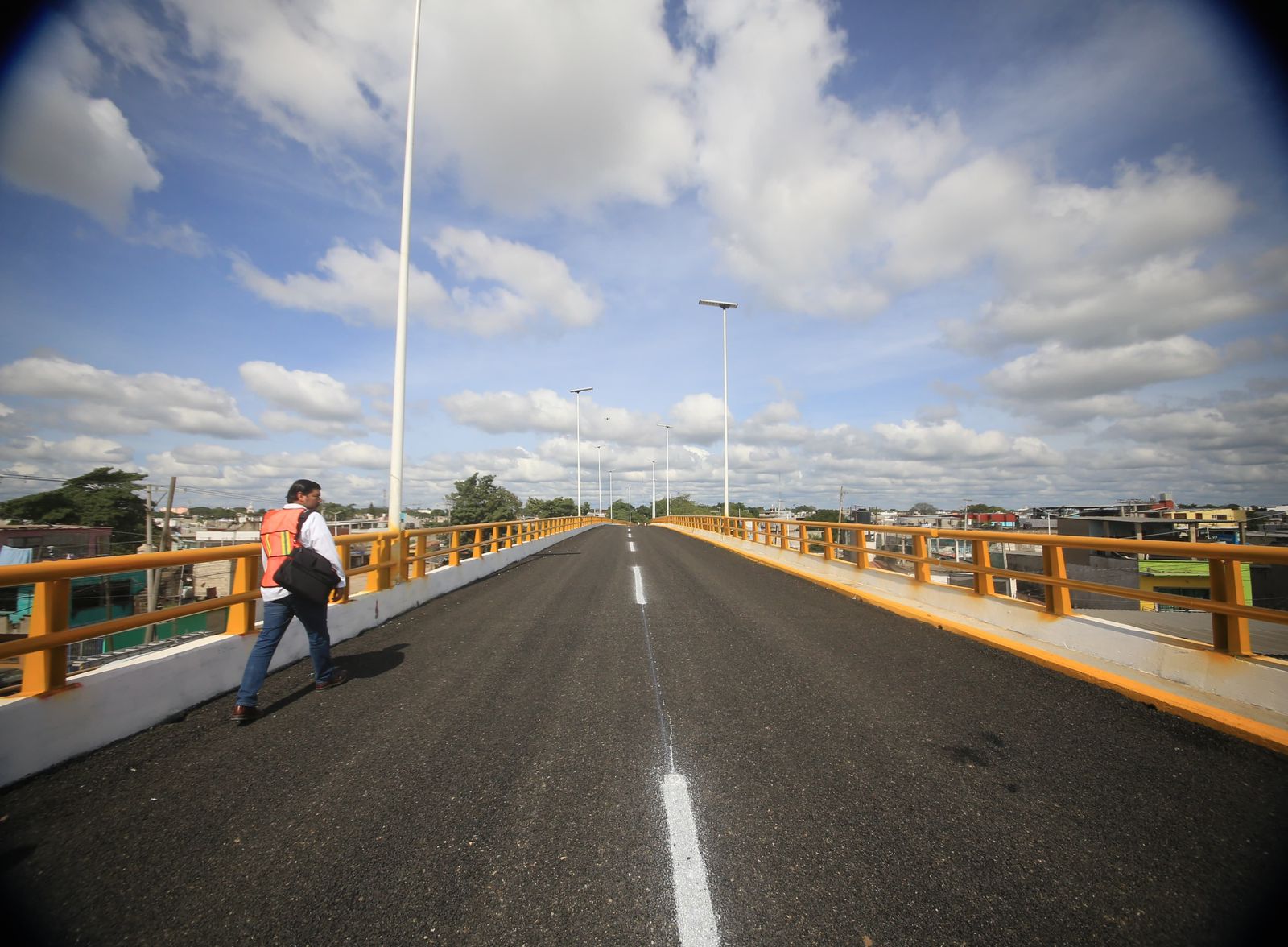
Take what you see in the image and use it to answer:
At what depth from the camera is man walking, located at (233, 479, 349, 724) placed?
14.5ft

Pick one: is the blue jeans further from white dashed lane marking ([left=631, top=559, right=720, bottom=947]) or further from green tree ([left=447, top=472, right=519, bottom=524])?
green tree ([left=447, top=472, right=519, bottom=524])

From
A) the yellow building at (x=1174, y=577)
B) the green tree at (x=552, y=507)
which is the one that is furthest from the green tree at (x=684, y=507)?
the yellow building at (x=1174, y=577)

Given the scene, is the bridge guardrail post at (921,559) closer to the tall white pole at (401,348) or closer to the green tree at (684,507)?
the tall white pole at (401,348)

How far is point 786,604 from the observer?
28.7 feet

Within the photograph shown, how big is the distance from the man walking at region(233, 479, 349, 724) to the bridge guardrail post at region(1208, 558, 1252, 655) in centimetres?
687

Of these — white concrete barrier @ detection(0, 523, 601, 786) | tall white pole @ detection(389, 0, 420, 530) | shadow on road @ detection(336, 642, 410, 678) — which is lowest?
shadow on road @ detection(336, 642, 410, 678)

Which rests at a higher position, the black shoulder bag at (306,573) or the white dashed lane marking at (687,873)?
the black shoulder bag at (306,573)

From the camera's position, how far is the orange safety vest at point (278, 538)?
462cm

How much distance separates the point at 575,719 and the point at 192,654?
325 centimetres

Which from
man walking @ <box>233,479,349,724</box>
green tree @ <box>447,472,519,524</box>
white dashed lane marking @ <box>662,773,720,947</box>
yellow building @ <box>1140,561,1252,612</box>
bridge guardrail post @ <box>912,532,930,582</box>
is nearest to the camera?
white dashed lane marking @ <box>662,773,720,947</box>

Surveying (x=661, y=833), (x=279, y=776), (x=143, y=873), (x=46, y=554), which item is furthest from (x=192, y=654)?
(x=46, y=554)

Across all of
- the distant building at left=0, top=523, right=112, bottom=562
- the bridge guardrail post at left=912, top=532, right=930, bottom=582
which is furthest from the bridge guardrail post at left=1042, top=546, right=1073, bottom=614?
the distant building at left=0, top=523, right=112, bottom=562

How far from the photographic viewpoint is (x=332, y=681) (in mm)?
5074

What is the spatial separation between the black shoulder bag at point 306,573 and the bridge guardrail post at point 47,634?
1229 millimetres
